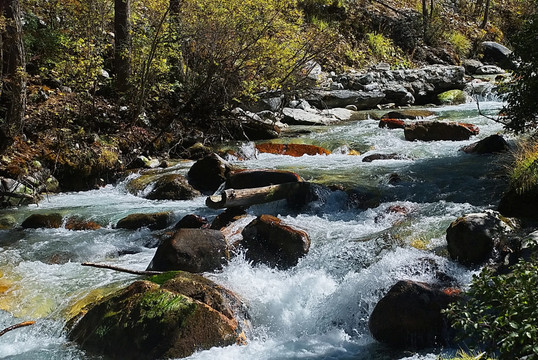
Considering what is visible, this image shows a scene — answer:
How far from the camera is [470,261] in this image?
20.9ft

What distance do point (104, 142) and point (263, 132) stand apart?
4.61 metres

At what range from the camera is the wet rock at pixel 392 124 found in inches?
617

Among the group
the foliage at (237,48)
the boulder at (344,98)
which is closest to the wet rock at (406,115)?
the boulder at (344,98)

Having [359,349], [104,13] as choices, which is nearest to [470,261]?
[359,349]

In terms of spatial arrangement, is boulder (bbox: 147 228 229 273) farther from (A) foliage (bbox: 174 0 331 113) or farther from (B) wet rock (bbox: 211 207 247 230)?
(A) foliage (bbox: 174 0 331 113)

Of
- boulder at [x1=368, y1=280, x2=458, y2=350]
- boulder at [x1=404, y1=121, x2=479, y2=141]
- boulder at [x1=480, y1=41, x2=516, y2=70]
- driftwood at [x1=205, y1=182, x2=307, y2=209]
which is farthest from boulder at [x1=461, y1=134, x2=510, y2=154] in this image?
boulder at [x1=480, y1=41, x2=516, y2=70]

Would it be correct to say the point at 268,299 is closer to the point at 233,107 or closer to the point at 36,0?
the point at 233,107

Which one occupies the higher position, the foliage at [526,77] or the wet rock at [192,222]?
the foliage at [526,77]

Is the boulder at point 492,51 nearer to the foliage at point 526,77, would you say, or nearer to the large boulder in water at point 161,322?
the foliage at point 526,77

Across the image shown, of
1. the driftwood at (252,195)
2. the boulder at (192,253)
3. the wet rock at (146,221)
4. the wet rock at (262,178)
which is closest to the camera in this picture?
the boulder at (192,253)

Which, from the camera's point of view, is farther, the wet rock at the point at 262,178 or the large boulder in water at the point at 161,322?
the wet rock at the point at 262,178

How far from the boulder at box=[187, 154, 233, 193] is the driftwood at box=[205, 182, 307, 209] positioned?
2105 millimetres

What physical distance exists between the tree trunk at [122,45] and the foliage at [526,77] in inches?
337

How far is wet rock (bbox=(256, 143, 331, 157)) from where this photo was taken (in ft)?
44.4
